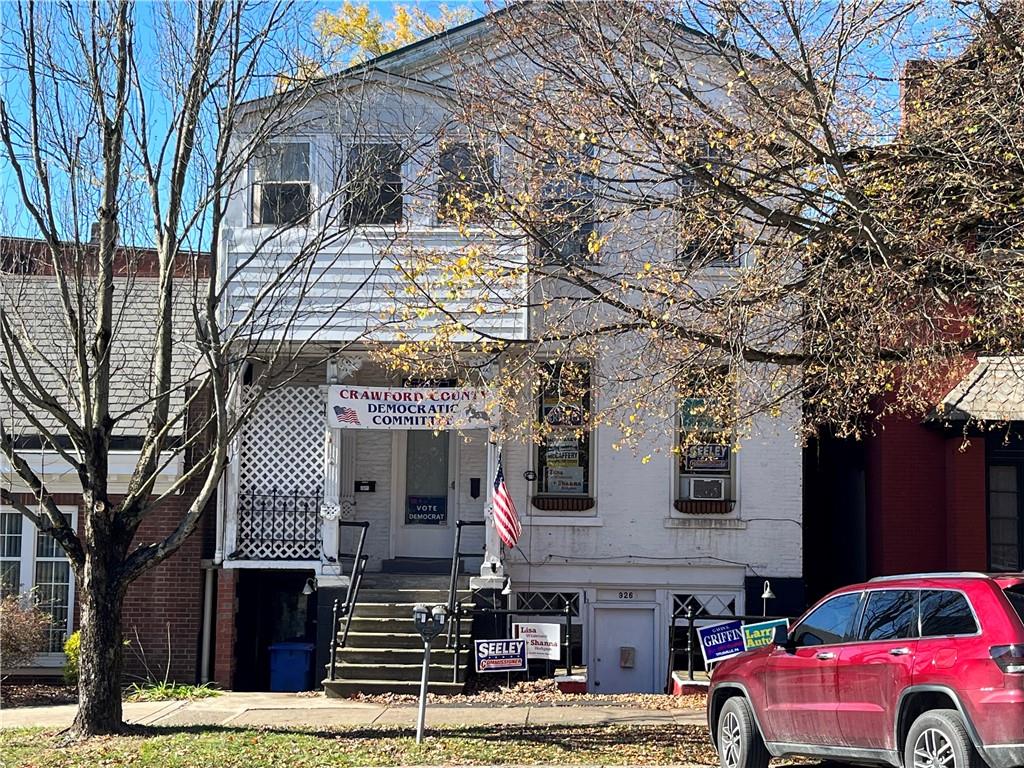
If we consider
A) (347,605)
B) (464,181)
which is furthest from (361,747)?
(464,181)

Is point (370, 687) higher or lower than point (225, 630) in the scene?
lower

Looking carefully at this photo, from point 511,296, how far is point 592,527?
3835 mm

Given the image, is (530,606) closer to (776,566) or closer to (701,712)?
(776,566)

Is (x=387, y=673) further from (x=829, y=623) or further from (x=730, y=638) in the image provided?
(x=829, y=623)

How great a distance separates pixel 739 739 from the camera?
9039mm

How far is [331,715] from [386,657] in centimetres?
164

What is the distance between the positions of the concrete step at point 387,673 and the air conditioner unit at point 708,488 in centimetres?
448

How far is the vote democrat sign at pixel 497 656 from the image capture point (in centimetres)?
1313

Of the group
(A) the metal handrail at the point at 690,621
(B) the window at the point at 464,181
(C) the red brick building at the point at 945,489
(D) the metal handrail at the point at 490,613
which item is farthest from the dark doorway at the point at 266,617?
(C) the red brick building at the point at 945,489

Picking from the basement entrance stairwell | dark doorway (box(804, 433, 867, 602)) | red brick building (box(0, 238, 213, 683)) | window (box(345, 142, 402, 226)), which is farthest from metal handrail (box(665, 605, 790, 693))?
red brick building (box(0, 238, 213, 683))

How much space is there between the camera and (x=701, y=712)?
12.3 m

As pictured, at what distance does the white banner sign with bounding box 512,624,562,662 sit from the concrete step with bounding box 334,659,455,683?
2.89ft

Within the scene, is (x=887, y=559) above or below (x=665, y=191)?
below

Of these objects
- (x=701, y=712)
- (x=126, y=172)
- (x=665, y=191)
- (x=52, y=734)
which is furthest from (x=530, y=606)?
(x=126, y=172)
